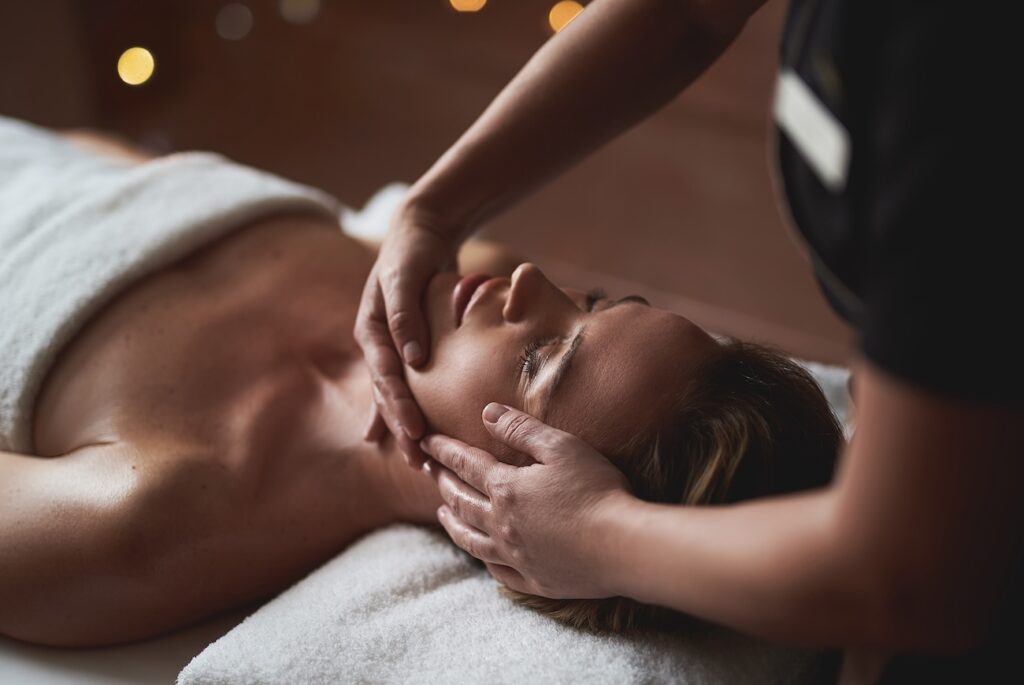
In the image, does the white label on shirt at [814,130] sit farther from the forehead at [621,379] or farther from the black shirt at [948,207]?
the forehead at [621,379]

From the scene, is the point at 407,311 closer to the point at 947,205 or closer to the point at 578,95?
the point at 578,95

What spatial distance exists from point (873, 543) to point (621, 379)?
0.51m

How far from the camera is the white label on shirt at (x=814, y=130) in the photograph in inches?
27.0

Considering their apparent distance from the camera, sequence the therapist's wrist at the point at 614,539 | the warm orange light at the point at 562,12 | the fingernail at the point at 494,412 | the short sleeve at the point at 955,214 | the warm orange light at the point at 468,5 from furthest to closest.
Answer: the warm orange light at the point at 468,5 < the warm orange light at the point at 562,12 < the fingernail at the point at 494,412 < the therapist's wrist at the point at 614,539 < the short sleeve at the point at 955,214

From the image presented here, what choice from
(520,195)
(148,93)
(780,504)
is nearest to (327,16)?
(148,93)

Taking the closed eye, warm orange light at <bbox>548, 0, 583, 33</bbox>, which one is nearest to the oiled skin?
the closed eye

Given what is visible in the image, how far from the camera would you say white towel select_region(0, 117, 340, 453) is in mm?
1323

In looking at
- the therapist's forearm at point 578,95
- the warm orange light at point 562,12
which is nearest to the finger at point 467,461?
the therapist's forearm at point 578,95

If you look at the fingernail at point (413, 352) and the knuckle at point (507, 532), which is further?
the fingernail at point (413, 352)

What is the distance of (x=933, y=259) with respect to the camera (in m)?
0.59

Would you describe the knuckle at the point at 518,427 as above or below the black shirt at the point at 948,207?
below

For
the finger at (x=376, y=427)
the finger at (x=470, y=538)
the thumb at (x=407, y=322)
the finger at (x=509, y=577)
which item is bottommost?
the finger at (x=509, y=577)

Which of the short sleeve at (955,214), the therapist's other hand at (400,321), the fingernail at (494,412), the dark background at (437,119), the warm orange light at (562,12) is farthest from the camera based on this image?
the warm orange light at (562,12)

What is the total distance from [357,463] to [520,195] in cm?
45
